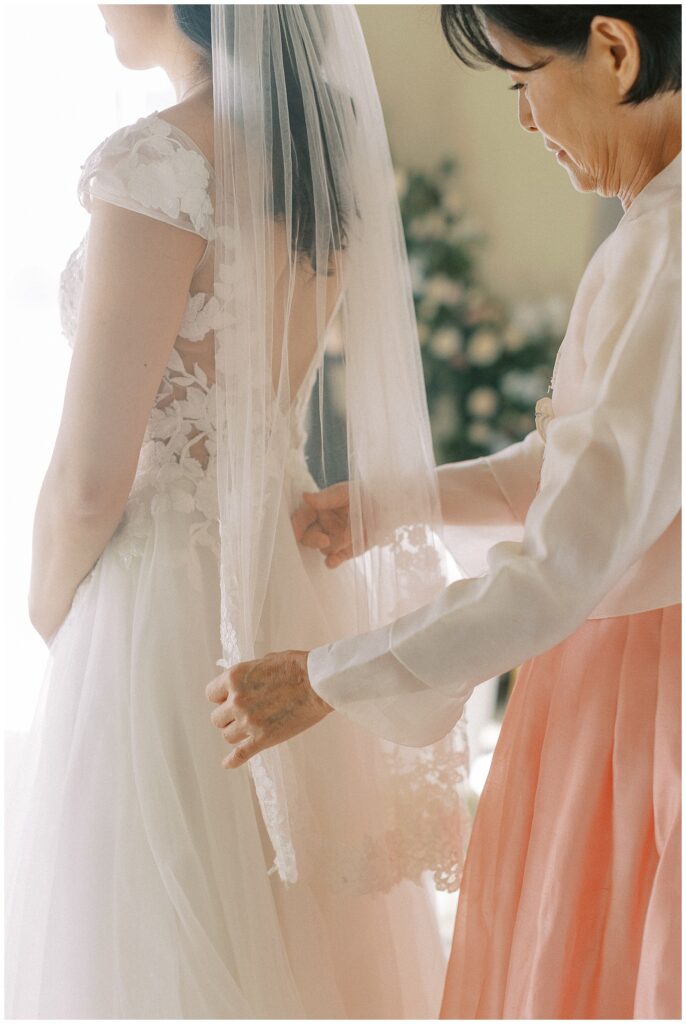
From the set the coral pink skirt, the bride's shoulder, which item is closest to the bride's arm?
the bride's shoulder

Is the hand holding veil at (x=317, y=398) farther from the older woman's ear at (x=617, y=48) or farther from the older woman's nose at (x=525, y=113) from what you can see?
the older woman's ear at (x=617, y=48)

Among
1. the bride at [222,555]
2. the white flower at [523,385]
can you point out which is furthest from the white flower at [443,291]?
the bride at [222,555]

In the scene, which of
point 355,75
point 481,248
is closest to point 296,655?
point 355,75

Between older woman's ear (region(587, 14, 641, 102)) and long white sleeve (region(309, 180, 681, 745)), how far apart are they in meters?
0.12

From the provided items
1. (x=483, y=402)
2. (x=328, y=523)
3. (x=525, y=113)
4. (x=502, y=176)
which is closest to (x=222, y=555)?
(x=328, y=523)

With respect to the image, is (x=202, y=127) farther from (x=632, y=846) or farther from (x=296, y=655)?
(x=632, y=846)

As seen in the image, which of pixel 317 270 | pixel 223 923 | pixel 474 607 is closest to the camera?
pixel 474 607

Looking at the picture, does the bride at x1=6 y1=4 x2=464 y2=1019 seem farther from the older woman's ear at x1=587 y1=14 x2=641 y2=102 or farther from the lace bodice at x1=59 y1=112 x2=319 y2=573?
the older woman's ear at x1=587 y1=14 x2=641 y2=102

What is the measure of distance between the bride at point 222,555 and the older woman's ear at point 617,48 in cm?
37

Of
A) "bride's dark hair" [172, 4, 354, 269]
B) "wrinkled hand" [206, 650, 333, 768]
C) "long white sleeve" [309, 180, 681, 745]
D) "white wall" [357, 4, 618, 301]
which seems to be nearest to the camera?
"long white sleeve" [309, 180, 681, 745]

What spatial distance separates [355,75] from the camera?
1.14m

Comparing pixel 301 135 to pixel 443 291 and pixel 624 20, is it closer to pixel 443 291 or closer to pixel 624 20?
pixel 624 20

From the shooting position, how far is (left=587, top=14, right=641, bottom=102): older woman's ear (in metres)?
0.80

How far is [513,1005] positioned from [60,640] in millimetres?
628
